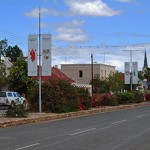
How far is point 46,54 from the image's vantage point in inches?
1150

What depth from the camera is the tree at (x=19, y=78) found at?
53.9m

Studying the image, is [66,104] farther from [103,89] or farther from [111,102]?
[103,89]

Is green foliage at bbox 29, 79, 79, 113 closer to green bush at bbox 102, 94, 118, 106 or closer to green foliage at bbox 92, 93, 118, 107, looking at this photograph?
green foliage at bbox 92, 93, 118, 107

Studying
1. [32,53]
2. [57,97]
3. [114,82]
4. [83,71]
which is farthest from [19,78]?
[83,71]

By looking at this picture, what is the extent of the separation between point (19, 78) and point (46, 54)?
25.6 metres

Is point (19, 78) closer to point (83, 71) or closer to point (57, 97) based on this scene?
point (57, 97)

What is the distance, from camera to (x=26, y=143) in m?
13.9

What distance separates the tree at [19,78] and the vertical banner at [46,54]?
24280mm

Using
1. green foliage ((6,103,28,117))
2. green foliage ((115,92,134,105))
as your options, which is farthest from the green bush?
green foliage ((6,103,28,117))

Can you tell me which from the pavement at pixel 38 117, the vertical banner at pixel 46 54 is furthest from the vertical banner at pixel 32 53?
the pavement at pixel 38 117

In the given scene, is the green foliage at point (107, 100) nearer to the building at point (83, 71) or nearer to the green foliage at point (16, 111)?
the green foliage at point (16, 111)

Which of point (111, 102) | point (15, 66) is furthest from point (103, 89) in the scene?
point (111, 102)

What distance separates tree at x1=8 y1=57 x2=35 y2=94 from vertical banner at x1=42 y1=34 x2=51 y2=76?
79.7 ft

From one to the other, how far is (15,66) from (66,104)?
24.8 meters
